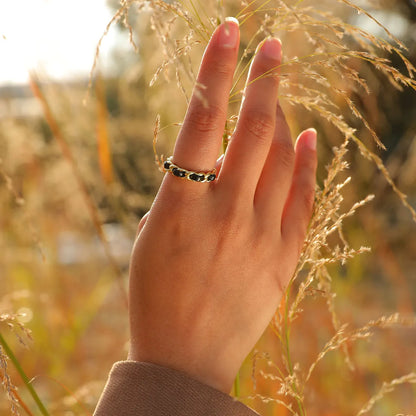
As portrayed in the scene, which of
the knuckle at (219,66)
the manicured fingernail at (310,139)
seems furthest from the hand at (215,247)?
the manicured fingernail at (310,139)

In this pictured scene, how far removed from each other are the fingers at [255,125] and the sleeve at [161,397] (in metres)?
0.32

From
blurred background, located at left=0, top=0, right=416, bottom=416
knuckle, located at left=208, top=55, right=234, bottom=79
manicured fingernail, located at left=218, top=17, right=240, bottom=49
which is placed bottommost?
blurred background, located at left=0, top=0, right=416, bottom=416

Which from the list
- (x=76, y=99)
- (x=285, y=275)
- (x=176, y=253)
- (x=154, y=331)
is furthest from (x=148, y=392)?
(x=76, y=99)

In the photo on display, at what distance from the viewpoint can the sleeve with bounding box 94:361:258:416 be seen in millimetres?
712

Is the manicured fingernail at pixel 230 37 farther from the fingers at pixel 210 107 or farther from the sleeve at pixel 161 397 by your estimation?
the sleeve at pixel 161 397

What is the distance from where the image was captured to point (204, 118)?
79cm

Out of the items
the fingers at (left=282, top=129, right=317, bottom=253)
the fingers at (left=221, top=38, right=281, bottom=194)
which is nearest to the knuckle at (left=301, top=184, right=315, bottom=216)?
the fingers at (left=282, top=129, right=317, bottom=253)

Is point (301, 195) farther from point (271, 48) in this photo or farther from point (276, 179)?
point (271, 48)

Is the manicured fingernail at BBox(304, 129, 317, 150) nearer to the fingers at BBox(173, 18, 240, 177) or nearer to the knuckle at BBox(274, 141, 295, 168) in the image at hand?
the knuckle at BBox(274, 141, 295, 168)

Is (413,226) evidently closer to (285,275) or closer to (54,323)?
(54,323)

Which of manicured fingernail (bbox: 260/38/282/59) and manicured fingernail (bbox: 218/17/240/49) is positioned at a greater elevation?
manicured fingernail (bbox: 218/17/240/49)

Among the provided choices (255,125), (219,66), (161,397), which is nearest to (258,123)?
(255,125)

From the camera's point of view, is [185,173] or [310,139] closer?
[185,173]

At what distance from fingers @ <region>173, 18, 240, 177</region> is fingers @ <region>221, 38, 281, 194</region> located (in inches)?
2.1
